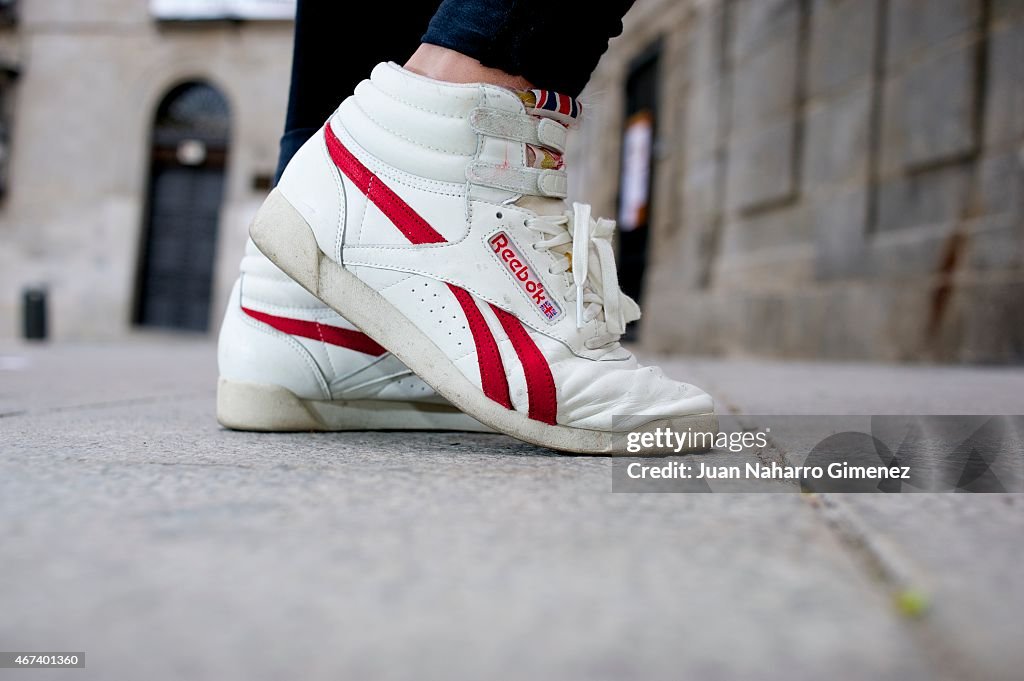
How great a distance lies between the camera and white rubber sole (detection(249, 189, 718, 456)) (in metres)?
0.96

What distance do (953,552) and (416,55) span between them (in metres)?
0.81

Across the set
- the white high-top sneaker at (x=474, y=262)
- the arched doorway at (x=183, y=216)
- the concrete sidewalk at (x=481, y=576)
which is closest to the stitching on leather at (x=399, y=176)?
the white high-top sneaker at (x=474, y=262)

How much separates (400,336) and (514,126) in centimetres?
29

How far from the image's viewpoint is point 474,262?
39.3 inches

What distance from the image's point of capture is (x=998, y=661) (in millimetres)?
363

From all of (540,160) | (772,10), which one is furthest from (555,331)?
(772,10)

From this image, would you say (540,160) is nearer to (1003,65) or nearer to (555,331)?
(555,331)

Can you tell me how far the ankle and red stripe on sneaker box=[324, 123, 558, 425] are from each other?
5.8 inches

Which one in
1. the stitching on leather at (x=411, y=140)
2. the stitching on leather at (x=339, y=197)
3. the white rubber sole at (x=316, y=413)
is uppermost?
the stitching on leather at (x=411, y=140)

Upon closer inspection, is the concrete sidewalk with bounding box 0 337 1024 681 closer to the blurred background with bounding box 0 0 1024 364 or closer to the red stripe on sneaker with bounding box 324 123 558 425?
the red stripe on sneaker with bounding box 324 123 558 425

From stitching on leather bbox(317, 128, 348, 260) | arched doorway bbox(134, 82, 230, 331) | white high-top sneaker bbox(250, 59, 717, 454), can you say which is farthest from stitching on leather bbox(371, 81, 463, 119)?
arched doorway bbox(134, 82, 230, 331)

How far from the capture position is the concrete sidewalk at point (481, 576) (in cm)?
37

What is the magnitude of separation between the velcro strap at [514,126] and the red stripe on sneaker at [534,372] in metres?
0.22

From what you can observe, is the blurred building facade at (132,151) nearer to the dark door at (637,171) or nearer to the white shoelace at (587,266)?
the dark door at (637,171)
